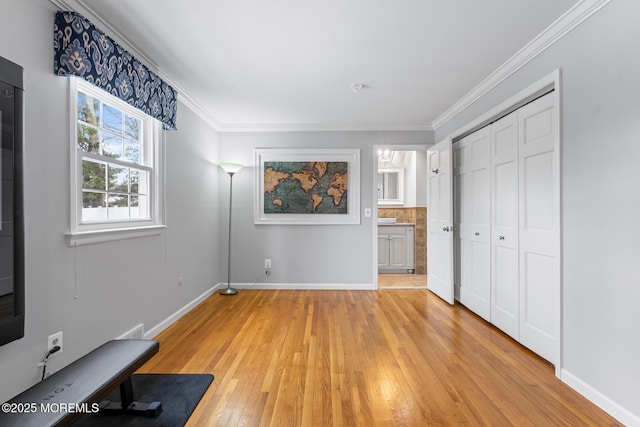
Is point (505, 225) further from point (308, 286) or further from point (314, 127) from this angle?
point (314, 127)

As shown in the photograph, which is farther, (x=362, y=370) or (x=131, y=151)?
(x=131, y=151)

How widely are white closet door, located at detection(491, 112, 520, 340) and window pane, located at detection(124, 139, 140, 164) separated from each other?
133 inches

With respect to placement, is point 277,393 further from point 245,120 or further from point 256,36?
point 245,120

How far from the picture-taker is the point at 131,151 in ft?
8.27

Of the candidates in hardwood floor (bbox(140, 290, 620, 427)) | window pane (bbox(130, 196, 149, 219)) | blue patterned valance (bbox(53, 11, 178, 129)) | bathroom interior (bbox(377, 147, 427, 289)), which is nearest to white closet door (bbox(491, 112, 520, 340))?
hardwood floor (bbox(140, 290, 620, 427))

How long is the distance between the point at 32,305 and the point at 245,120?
3187 mm

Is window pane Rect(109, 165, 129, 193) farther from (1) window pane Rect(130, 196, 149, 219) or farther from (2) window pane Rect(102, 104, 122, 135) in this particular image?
(2) window pane Rect(102, 104, 122, 135)

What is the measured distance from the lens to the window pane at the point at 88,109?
1.99 m

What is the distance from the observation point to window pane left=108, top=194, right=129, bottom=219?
7.46 ft

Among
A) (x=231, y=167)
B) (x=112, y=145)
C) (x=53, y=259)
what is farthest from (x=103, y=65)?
(x=231, y=167)

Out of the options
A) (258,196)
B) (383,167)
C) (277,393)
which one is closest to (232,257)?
(258,196)

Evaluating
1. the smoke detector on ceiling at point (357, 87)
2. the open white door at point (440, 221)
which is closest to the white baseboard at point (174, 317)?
the smoke detector on ceiling at point (357, 87)

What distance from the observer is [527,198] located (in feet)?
8.14

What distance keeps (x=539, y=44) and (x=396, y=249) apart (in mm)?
3948
